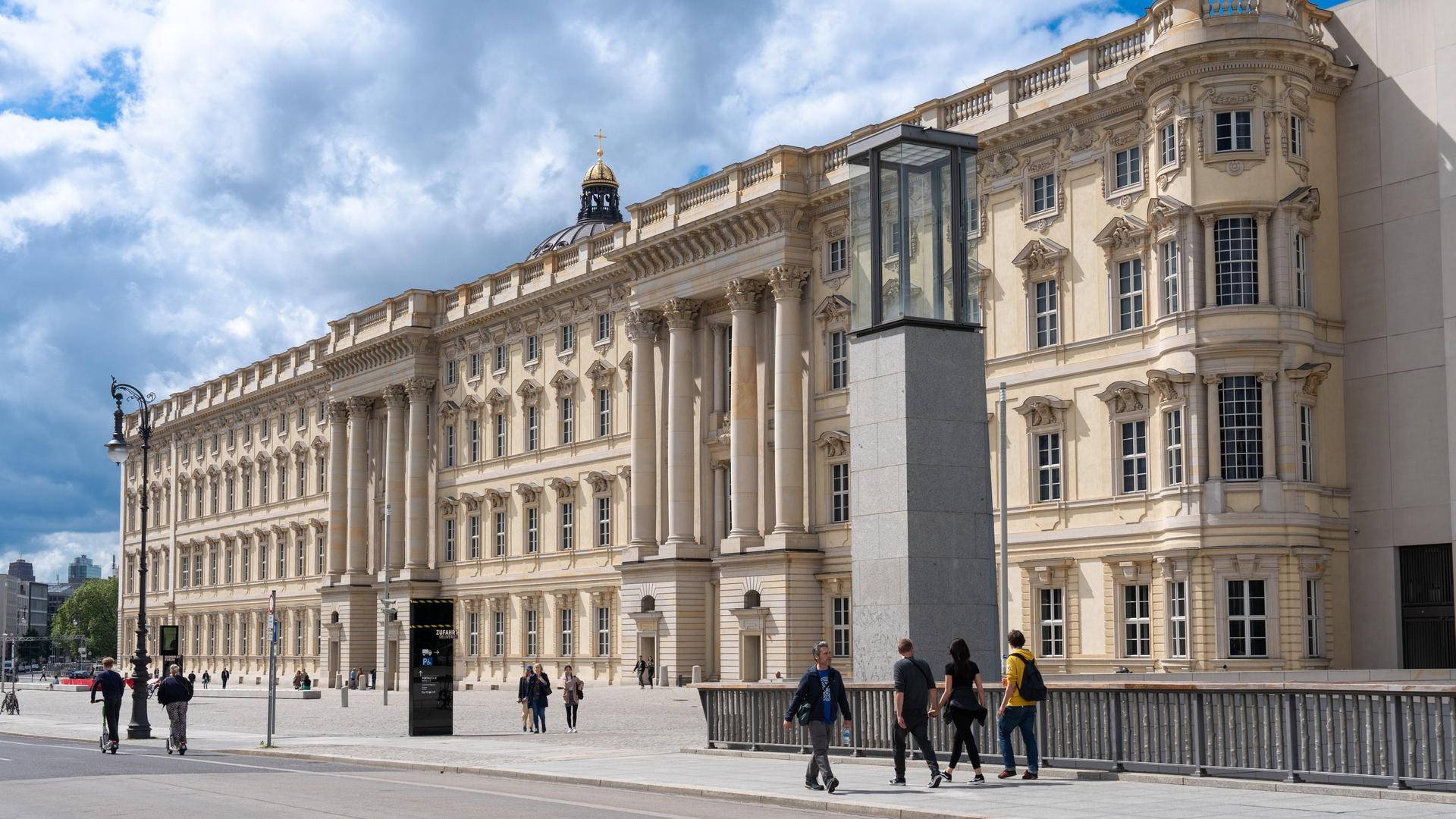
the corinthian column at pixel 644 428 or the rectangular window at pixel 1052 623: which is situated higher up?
the corinthian column at pixel 644 428

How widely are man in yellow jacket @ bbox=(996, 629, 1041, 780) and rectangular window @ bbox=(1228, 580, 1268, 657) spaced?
24.0 metres

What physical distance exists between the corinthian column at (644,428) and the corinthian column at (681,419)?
1.76 meters

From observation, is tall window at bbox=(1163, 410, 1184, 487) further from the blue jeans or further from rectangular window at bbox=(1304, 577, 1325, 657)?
the blue jeans

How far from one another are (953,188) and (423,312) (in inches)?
2438

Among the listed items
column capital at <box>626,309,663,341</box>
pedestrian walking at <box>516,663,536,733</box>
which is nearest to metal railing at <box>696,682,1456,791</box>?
pedestrian walking at <box>516,663,536,733</box>

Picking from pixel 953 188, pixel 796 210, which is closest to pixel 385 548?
pixel 796 210

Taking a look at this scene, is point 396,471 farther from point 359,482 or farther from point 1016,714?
point 1016,714

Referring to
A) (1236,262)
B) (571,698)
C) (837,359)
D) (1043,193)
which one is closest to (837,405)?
(837,359)

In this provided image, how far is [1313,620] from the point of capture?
45.4 metres

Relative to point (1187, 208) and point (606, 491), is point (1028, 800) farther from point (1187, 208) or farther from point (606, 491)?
point (606, 491)

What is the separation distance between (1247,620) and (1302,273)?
9.39 metres

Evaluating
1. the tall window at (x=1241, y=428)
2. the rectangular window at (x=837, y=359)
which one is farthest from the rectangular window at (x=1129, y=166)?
the rectangular window at (x=837, y=359)

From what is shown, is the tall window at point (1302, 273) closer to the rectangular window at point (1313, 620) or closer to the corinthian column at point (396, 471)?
the rectangular window at point (1313, 620)

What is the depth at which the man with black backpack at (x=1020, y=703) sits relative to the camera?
72.4 ft
